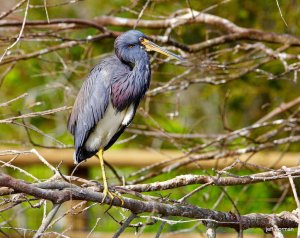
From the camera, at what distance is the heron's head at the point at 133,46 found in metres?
3.73

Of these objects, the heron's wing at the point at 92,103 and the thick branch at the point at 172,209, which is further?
the heron's wing at the point at 92,103

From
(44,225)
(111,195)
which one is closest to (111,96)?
(111,195)

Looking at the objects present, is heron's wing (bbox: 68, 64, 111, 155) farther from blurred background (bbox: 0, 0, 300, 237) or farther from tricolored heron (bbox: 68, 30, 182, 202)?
blurred background (bbox: 0, 0, 300, 237)

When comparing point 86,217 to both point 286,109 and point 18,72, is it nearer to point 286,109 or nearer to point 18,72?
point 286,109

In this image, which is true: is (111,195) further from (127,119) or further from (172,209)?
(127,119)

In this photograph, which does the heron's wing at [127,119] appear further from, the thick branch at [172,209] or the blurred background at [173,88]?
the thick branch at [172,209]

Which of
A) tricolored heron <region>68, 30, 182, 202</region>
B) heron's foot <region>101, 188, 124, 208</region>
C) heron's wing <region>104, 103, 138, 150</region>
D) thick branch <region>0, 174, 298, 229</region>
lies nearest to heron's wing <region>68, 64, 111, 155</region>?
tricolored heron <region>68, 30, 182, 202</region>

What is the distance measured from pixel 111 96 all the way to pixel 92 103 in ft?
0.35

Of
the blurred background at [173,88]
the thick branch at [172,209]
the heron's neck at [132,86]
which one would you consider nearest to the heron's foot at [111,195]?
the thick branch at [172,209]

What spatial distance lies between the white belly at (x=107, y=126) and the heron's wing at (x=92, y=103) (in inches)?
1.6

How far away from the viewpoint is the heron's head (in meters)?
3.73

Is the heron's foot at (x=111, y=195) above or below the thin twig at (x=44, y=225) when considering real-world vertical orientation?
below

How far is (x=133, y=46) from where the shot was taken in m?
3.74

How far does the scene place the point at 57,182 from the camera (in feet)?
8.04
